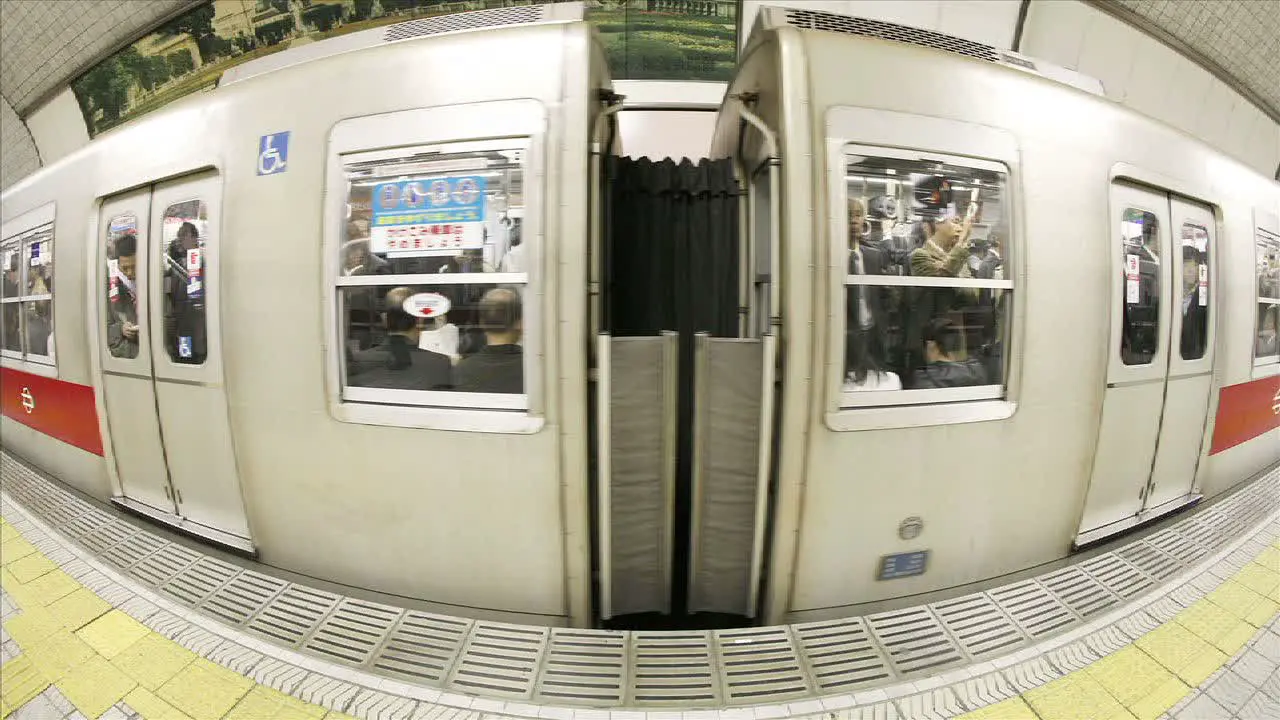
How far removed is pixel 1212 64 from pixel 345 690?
3.69 m

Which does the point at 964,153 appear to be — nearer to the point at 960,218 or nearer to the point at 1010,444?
the point at 960,218

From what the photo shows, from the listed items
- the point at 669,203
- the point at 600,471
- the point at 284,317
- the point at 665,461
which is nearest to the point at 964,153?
the point at 669,203

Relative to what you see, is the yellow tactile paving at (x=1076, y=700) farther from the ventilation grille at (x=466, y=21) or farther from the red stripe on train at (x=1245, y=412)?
the ventilation grille at (x=466, y=21)

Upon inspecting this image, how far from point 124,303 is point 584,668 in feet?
8.77

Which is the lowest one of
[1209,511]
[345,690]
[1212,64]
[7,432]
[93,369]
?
[345,690]

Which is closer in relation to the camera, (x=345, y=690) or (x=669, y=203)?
(x=345, y=690)

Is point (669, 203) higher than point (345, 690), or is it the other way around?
point (669, 203)

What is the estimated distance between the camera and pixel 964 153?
5.02ft

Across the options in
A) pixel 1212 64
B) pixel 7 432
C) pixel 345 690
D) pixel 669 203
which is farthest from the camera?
pixel 7 432

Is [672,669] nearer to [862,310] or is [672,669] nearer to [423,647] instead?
[423,647]

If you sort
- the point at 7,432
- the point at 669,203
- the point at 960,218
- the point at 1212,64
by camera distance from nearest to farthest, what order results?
the point at 1212,64, the point at 960,218, the point at 669,203, the point at 7,432

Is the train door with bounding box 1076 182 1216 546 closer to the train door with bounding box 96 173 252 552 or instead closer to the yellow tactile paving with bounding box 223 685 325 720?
the yellow tactile paving with bounding box 223 685 325 720

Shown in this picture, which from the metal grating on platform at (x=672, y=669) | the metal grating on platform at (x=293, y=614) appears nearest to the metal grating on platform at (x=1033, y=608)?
the metal grating on platform at (x=672, y=669)

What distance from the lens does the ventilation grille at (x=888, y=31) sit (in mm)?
1567
